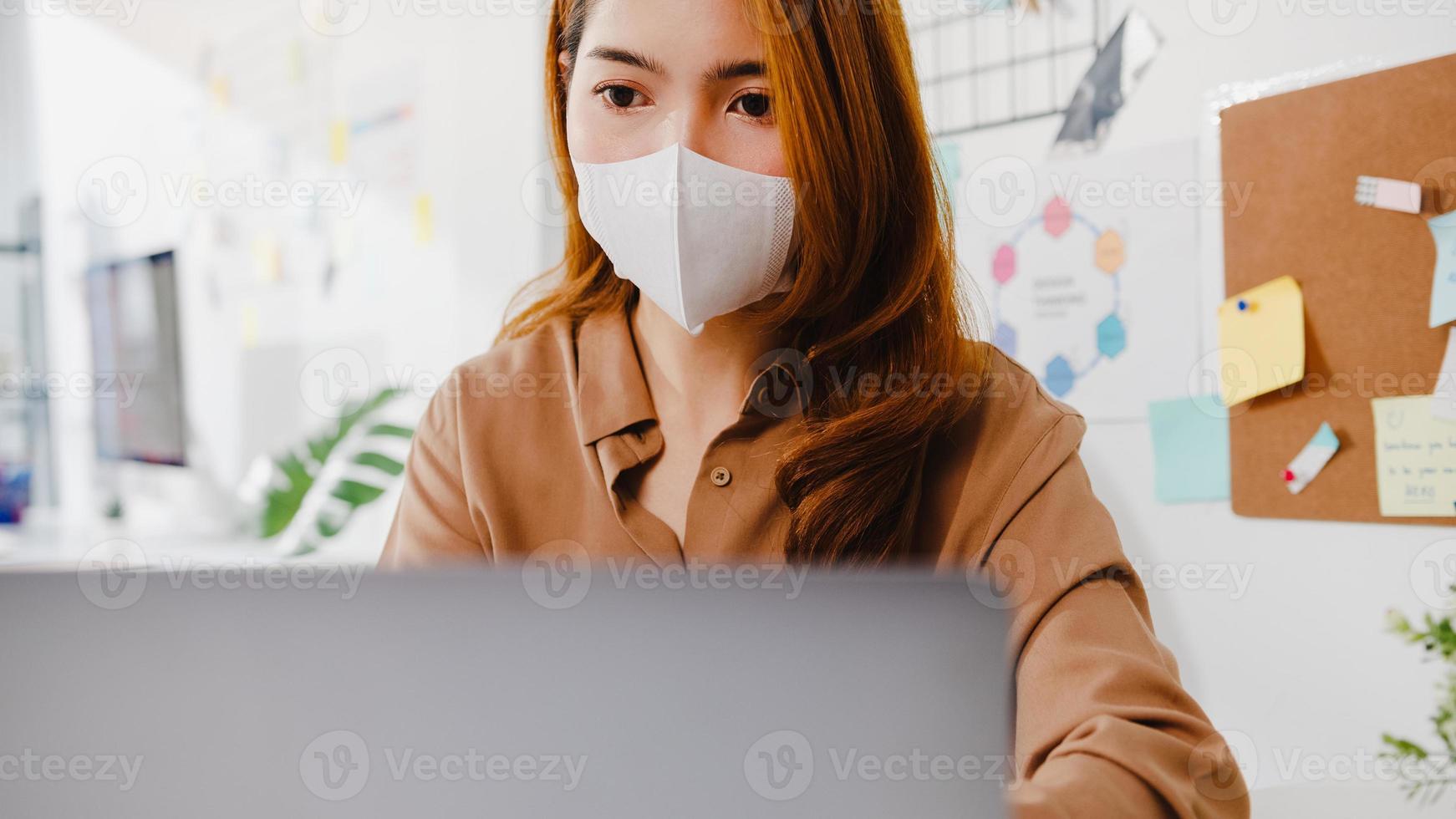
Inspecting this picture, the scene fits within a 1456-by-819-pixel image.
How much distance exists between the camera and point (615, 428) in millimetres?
803

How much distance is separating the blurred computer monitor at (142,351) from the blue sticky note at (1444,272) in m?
2.79

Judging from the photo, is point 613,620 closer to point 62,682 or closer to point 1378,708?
point 62,682

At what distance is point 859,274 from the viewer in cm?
77

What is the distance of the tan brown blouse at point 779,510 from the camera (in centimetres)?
56

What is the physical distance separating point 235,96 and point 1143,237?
2346mm
